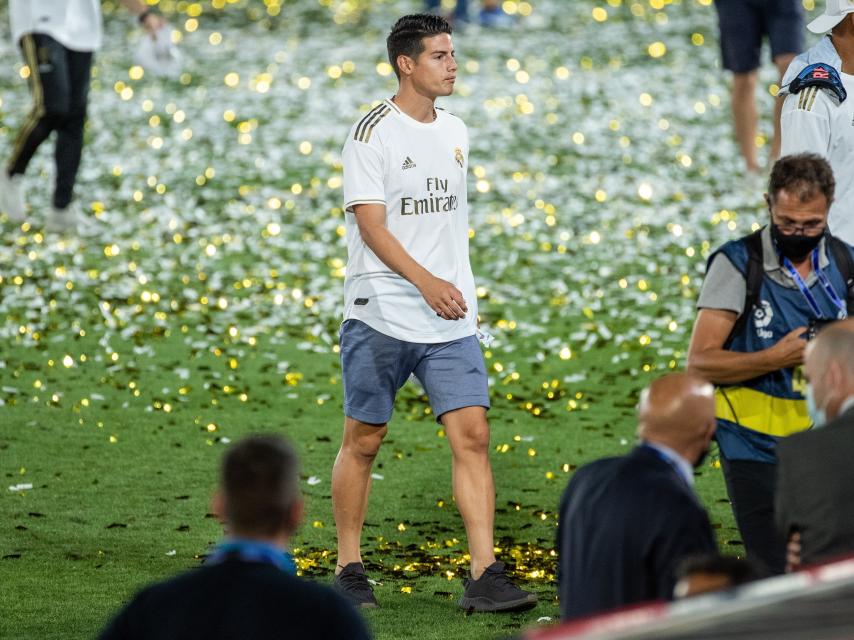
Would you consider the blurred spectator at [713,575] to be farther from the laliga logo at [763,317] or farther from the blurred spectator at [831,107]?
the blurred spectator at [831,107]

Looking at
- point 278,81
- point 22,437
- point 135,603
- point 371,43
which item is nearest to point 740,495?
point 135,603

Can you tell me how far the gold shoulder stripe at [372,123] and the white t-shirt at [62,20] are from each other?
589 centimetres

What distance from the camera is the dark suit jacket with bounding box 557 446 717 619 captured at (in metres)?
3.42

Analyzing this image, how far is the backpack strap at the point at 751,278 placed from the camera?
4887 millimetres

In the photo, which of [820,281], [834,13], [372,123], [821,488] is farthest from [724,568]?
[834,13]

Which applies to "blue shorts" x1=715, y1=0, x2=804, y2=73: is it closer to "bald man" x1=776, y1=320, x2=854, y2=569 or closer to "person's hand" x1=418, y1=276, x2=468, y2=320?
"person's hand" x1=418, y1=276, x2=468, y2=320

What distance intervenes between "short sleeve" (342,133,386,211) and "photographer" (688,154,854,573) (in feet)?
4.37

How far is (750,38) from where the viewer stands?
41.3ft

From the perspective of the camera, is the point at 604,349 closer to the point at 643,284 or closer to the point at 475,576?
the point at 643,284

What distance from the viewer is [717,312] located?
16.1ft

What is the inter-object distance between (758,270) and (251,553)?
2303mm

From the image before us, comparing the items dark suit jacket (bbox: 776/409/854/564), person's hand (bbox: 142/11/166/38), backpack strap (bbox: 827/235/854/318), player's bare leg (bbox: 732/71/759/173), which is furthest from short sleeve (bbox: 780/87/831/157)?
player's bare leg (bbox: 732/71/759/173)

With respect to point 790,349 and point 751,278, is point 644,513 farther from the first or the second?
point 751,278

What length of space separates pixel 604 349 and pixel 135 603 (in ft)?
22.4
